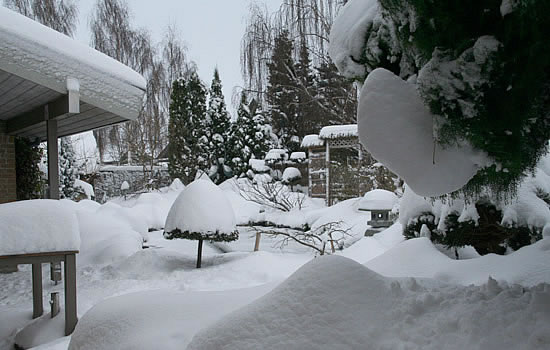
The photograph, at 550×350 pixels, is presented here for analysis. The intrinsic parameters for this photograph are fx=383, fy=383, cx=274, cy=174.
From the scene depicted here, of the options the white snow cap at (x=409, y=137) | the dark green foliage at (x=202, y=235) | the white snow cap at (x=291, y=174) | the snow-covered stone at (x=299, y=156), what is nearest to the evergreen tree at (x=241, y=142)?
the snow-covered stone at (x=299, y=156)

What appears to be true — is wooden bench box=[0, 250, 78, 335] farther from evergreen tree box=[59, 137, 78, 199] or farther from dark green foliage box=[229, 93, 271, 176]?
dark green foliage box=[229, 93, 271, 176]

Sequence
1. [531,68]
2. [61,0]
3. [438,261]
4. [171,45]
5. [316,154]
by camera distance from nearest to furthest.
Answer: [531,68]
[438,261]
[61,0]
[316,154]
[171,45]

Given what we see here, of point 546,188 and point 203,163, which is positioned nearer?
point 546,188

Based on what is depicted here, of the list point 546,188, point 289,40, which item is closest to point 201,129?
point 289,40

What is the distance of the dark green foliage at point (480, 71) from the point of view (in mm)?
889

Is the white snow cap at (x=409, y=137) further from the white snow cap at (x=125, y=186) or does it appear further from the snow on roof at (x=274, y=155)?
the white snow cap at (x=125, y=186)

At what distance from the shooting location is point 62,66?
3.97 m

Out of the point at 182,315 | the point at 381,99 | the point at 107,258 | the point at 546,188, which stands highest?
the point at 381,99

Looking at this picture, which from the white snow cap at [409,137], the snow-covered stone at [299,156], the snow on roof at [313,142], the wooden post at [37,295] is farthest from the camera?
the snow-covered stone at [299,156]

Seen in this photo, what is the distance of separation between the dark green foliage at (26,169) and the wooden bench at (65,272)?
341cm

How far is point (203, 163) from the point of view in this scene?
16.4 meters

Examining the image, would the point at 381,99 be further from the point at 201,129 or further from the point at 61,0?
the point at 201,129

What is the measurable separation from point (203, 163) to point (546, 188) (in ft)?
48.0

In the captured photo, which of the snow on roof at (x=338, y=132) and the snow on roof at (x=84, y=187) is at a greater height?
the snow on roof at (x=338, y=132)
